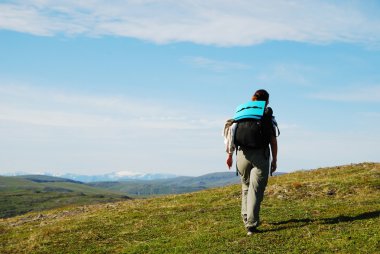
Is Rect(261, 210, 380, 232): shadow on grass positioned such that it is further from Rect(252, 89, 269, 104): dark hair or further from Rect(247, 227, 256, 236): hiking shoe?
Rect(252, 89, 269, 104): dark hair

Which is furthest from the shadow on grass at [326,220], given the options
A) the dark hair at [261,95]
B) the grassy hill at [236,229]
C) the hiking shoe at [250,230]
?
the dark hair at [261,95]

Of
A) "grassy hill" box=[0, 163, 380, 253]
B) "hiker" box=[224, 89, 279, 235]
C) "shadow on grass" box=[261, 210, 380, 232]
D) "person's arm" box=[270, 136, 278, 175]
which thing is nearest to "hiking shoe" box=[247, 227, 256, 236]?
"hiker" box=[224, 89, 279, 235]

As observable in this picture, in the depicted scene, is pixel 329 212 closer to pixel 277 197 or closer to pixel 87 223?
pixel 277 197

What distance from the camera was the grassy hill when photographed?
37.5 ft

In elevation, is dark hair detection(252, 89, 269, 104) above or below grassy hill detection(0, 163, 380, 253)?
above

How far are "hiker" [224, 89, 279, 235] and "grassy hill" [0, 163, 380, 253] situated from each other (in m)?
0.98

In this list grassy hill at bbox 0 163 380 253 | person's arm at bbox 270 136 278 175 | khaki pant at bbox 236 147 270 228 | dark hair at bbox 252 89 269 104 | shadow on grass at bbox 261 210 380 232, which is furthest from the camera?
shadow on grass at bbox 261 210 380 232

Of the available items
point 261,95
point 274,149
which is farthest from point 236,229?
point 261,95

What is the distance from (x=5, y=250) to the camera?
48.7 feet

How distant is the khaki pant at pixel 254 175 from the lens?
12.3m

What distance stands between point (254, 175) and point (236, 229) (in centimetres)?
252

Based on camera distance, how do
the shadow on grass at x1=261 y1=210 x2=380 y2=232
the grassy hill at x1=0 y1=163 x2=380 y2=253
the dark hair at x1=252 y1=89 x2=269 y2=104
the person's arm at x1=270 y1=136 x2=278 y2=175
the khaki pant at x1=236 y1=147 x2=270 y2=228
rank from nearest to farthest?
the grassy hill at x1=0 y1=163 x2=380 y2=253
the person's arm at x1=270 y1=136 x2=278 y2=175
the khaki pant at x1=236 y1=147 x2=270 y2=228
the dark hair at x1=252 y1=89 x2=269 y2=104
the shadow on grass at x1=261 y1=210 x2=380 y2=232

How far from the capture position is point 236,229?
13.8 metres

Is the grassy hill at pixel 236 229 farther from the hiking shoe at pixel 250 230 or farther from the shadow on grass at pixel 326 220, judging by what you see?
the hiking shoe at pixel 250 230
